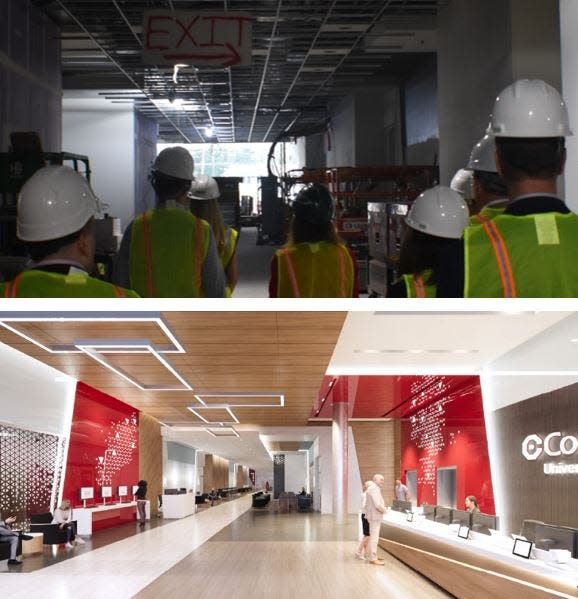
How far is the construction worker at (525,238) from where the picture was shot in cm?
213

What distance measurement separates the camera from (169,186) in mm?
3217

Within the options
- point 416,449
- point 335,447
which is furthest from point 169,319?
point 416,449

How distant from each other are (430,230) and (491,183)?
0.39m

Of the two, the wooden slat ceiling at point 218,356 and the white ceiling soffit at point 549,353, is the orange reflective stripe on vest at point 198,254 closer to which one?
the wooden slat ceiling at point 218,356

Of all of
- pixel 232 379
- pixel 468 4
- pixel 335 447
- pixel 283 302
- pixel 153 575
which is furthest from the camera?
pixel 468 4

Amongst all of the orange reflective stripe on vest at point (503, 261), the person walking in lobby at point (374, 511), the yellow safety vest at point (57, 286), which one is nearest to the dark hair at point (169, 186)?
the yellow safety vest at point (57, 286)

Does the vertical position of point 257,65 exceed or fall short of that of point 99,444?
it exceeds it

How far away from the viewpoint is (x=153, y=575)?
1986 mm

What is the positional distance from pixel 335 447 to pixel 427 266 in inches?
19.6

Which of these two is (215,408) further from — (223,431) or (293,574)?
(293,574)

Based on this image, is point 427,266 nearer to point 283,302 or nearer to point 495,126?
point 495,126

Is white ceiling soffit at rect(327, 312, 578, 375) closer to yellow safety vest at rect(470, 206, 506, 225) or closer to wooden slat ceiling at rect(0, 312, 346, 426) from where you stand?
wooden slat ceiling at rect(0, 312, 346, 426)

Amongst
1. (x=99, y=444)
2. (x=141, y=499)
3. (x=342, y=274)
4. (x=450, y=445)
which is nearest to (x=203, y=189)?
(x=342, y=274)

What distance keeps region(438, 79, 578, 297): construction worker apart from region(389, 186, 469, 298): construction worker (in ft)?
1.09
